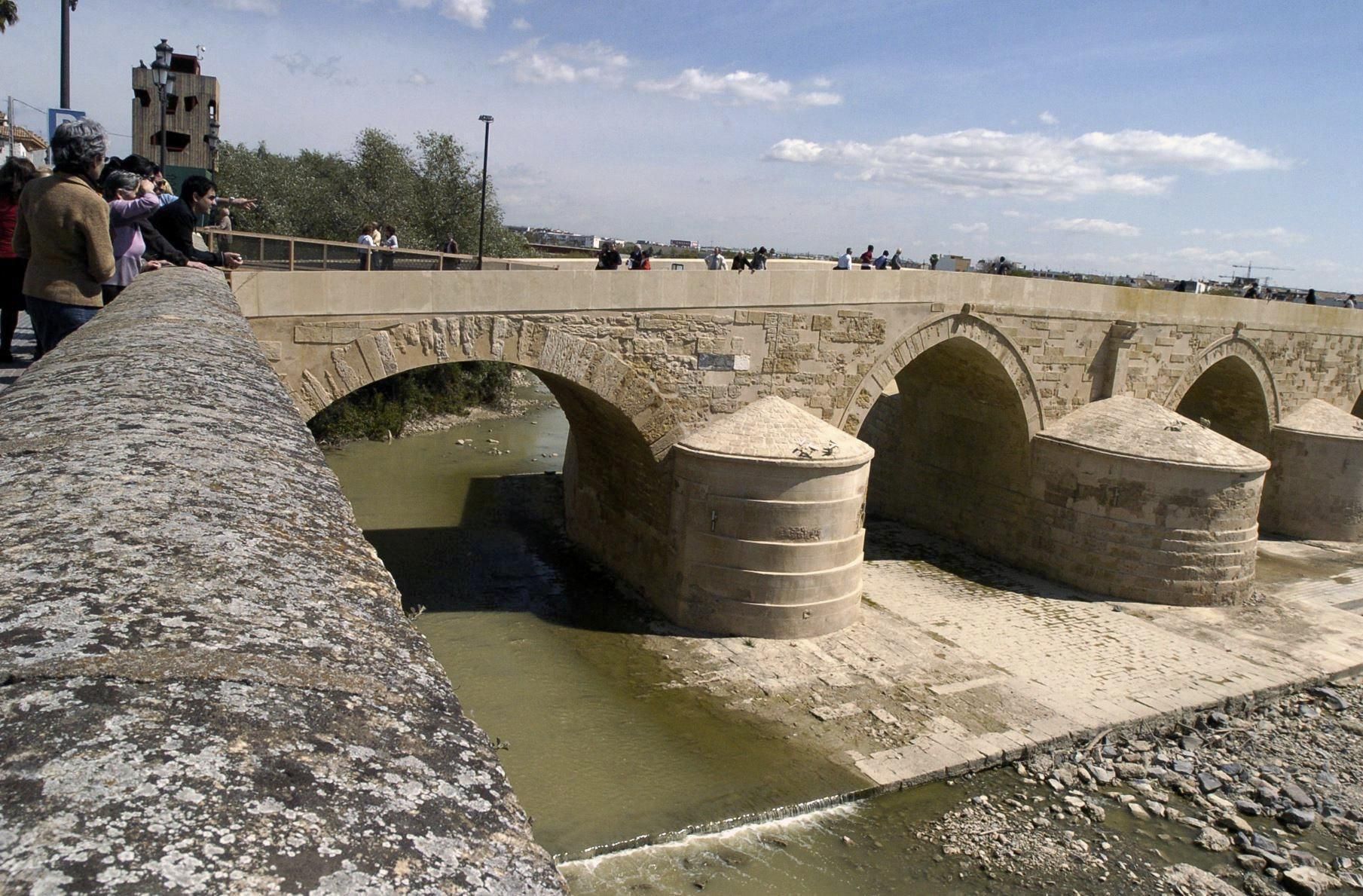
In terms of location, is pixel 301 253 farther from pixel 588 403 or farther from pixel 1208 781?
pixel 1208 781

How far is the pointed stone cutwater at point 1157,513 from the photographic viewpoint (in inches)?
507

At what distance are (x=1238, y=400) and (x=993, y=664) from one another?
10588 millimetres

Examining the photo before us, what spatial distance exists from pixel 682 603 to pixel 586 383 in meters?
2.79

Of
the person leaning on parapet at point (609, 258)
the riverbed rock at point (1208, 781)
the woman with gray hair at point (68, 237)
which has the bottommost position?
the riverbed rock at point (1208, 781)

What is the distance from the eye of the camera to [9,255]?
541 centimetres

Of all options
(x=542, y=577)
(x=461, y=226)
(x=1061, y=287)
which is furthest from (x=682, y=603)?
(x=461, y=226)

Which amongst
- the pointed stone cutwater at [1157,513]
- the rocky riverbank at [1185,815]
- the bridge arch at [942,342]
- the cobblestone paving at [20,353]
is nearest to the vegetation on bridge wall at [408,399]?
the bridge arch at [942,342]

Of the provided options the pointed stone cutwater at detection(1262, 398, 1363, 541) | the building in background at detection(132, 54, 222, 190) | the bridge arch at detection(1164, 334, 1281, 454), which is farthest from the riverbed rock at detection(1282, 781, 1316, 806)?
the building in background at detection(132, 54, 222, 190)

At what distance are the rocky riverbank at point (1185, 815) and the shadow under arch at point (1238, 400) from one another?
8776mm

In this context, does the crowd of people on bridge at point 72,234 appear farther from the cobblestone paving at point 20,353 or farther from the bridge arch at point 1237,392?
the bridge arch at point 1237,392

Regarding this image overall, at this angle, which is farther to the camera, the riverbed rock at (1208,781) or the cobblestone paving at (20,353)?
the riverbed rock at (1208,781)

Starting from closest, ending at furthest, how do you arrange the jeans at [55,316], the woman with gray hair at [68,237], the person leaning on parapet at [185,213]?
the woman with gray hair at [68,237] < the jeans at [55,316] < the person leaning on parapet at [185,213]

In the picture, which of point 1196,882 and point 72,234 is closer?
point 72,234

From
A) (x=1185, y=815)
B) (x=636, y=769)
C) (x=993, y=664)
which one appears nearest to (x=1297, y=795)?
(x=1185, y=815)
